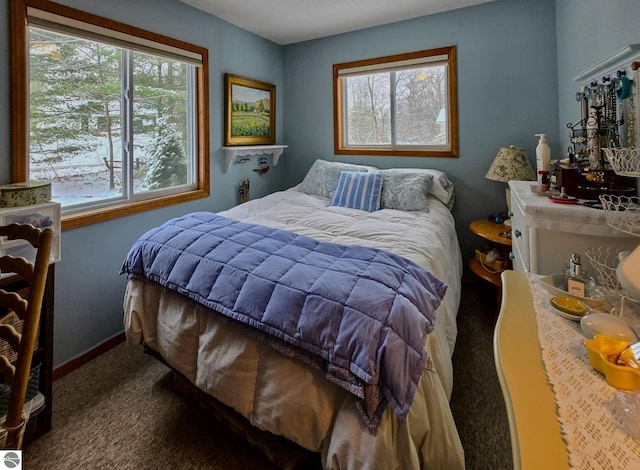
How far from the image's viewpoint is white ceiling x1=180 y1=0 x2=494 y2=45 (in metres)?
2.76

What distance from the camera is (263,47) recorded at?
3.59m

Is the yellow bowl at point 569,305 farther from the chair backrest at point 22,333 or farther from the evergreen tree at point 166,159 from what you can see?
the evergreen tree at point 166,159

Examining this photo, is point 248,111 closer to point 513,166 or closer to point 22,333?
point 513,166

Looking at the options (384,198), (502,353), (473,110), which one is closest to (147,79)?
(384,198)

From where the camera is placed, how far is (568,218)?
4.14 feet

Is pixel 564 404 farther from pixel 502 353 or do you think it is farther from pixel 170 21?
pixel 170 21

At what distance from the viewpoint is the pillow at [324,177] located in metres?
3.22

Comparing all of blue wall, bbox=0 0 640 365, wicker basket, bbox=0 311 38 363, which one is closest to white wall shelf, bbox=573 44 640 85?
blue wall, bbox=0 0 640 365

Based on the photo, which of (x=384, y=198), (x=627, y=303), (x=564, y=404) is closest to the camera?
(x=564, y=404)

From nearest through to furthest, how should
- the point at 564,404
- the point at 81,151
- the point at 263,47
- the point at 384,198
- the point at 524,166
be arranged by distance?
the point at 564,404 < the point at 81,151 < the point at 524,166 < the point at 384,198 < the point at 263,47

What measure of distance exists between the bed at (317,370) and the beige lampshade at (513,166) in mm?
674

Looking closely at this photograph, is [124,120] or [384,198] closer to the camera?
[124,120]

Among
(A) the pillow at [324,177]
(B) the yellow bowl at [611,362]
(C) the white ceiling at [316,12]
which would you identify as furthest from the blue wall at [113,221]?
(B) the yellow bowl at [611,362]

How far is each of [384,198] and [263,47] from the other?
2.17m
